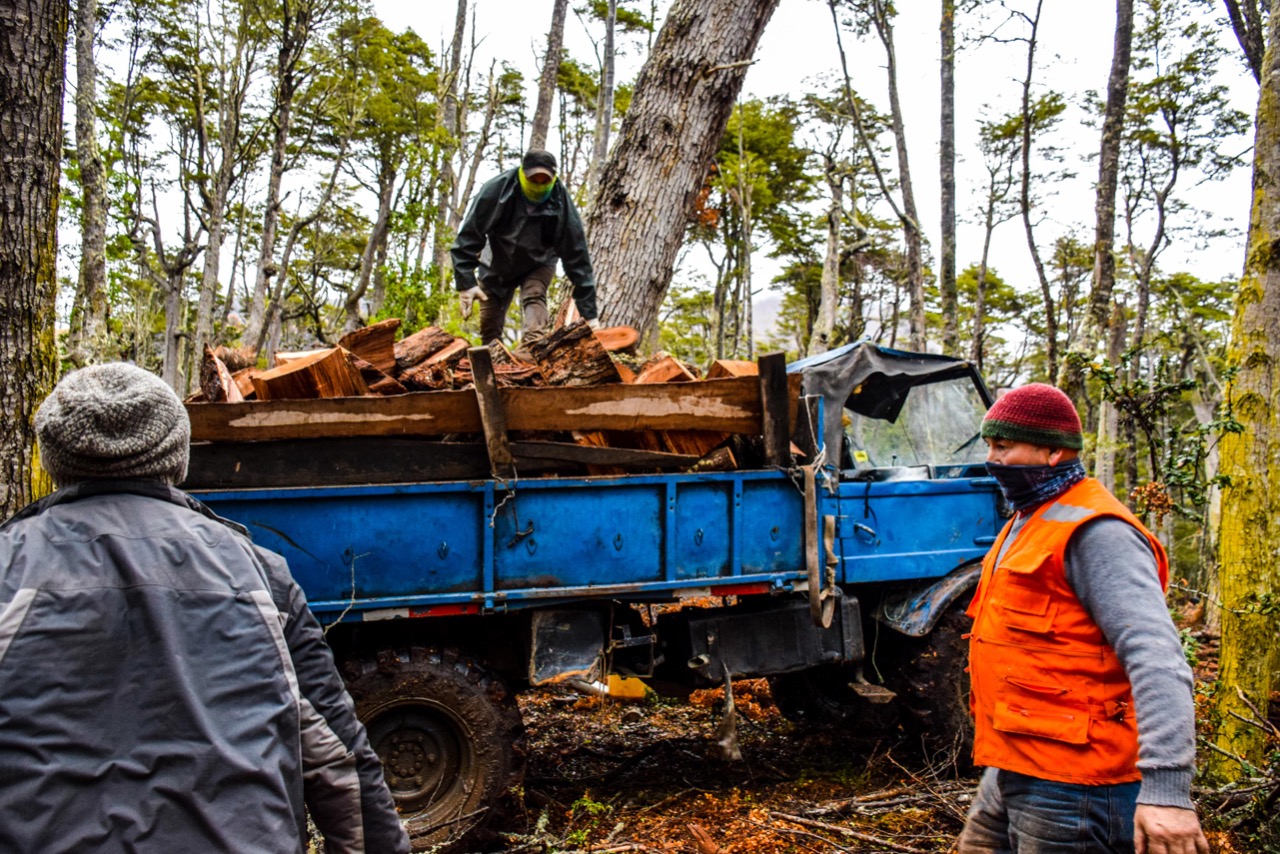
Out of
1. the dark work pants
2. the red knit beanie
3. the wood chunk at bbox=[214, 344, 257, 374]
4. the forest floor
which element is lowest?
the forest floor

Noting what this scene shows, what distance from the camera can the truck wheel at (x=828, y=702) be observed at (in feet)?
17.7

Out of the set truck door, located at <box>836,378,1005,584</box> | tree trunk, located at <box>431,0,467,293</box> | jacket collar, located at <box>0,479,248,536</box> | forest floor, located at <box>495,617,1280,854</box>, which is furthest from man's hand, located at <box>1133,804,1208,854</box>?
tree trunk, located at <box>431,0,467,293</box>

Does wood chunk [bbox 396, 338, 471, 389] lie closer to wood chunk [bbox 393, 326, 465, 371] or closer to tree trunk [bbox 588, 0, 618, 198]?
wood chunk [bbox 393, 326, 465, 371]

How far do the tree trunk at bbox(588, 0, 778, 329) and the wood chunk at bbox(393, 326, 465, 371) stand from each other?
1.95 m

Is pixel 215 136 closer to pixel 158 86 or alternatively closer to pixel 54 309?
pixel 158 86

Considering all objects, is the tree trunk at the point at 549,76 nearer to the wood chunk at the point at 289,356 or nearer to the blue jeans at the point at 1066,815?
the wood chunk at the point at 289,356

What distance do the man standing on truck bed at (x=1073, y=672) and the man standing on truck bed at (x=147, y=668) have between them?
5.21ft

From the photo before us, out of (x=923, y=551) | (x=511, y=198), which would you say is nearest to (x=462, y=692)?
(x=923, y=551)

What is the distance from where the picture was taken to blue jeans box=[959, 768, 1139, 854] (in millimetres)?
2141

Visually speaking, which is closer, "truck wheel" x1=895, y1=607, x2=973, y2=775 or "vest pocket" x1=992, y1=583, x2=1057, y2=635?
"vest pocket" x1=992, y1=583, x2=1057, y2=635

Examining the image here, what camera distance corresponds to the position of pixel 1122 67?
47.4 feet

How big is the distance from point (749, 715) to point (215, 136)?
23.5m

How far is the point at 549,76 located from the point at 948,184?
839cm

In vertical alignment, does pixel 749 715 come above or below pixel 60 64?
below
